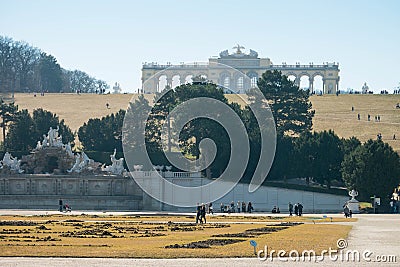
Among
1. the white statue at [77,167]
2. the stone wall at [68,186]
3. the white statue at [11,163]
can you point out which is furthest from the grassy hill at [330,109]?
the white statue at [11,163]

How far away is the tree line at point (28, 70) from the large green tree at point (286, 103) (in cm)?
7088

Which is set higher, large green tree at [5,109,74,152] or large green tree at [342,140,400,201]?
large green tree at [5,109,74,152]

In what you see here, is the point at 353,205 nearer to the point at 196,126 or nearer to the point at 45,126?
the point at 196,126

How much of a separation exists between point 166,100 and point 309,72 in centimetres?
7831

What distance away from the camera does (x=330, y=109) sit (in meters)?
124

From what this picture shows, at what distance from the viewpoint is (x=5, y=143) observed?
8762 cm

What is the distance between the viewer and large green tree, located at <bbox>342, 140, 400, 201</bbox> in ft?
229

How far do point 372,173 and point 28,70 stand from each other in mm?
106370

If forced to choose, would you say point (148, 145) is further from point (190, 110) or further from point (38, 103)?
point (38, 103)

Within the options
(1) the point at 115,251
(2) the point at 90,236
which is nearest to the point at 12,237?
(2) the point at 90,236

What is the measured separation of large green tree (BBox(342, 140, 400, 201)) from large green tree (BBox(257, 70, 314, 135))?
54.4ft

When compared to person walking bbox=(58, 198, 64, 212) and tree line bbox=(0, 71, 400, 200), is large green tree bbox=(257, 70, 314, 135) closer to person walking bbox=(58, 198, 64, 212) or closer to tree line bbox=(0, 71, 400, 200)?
tree line bbox=(0, 71, 400, 200)

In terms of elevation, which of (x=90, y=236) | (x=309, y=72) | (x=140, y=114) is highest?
(x=309, y=72)

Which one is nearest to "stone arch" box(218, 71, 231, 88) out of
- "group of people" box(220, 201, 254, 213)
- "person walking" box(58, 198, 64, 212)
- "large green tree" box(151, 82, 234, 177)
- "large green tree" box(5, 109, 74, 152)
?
"large green tree" box(151, 82, 234, 177)
